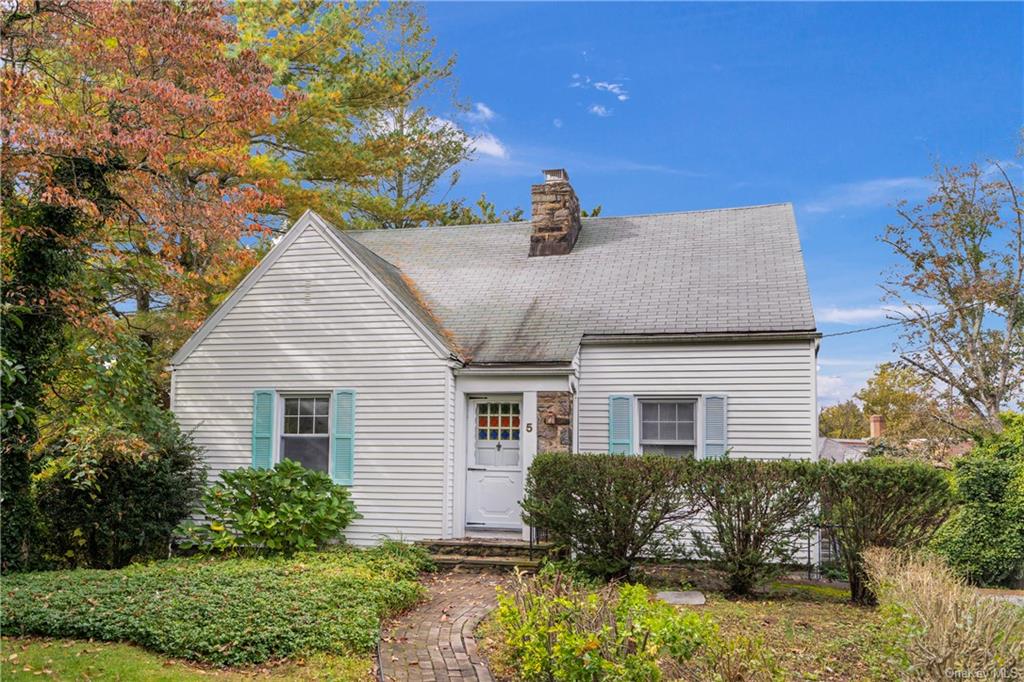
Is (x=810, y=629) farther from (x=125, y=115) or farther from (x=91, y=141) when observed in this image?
(x=125, y=115)

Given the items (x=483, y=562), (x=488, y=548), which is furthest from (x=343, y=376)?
(x=483, y=562)

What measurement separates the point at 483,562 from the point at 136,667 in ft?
17.3


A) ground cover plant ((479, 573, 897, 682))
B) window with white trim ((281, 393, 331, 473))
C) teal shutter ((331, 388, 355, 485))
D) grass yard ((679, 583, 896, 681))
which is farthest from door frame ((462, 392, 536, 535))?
grass yard ((679, 583, 896, 681))

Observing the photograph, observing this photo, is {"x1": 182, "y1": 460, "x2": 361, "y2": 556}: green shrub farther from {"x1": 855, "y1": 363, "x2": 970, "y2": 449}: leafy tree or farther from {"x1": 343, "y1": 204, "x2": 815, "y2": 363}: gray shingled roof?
{"x1": 855, "y1": 363, "x2": 970, "y2": 449}: leafy tree

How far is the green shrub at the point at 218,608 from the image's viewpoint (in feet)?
20.7

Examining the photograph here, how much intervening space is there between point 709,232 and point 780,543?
7.42m

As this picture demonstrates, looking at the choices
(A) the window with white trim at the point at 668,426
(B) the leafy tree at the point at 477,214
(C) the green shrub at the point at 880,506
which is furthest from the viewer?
(B) the leafy tree at the point at 477,214

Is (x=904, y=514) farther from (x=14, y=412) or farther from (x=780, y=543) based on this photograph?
(x=14, y=412)

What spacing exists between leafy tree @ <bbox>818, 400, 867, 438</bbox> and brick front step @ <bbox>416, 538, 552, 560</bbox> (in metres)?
31.6

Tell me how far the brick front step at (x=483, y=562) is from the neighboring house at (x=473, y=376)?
29.4 inches

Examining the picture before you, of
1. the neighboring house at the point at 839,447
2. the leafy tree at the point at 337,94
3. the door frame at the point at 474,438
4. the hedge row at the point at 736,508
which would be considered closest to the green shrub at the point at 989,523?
the hedge row at the point at 736,508

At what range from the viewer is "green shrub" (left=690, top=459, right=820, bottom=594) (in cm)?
901

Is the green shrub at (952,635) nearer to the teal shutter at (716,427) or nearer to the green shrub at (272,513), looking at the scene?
the teal shutter at (716,427)

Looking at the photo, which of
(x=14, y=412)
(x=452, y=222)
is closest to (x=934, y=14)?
(x=14, y=412)
